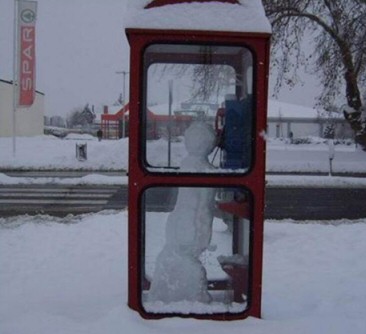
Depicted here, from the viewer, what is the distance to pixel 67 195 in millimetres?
14219

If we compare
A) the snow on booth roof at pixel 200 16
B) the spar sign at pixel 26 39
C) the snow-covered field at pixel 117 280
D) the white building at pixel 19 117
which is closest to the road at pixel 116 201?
the snow-covered field at pixel 117 280

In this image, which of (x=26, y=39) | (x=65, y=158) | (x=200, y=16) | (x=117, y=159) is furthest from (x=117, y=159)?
(x=200, y=16)

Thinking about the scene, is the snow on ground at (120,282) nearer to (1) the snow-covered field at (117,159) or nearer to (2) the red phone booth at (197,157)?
(2) the red phone booth at (197,157)

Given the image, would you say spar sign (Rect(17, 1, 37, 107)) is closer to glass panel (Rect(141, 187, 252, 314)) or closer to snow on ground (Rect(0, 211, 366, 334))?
snow on ground (Rect(0, 211, 366, 334))

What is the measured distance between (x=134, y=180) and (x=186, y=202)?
53cm

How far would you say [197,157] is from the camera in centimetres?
409

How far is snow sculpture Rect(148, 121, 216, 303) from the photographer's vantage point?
413cm

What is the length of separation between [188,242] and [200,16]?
1628mm

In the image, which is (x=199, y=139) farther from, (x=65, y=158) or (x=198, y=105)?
(x=65, y=158)

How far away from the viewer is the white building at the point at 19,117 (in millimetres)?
40500

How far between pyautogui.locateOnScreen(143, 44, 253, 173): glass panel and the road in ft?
23.2

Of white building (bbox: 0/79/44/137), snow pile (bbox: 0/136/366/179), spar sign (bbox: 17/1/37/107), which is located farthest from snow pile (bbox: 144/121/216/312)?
white building (bbox: 0/79/44/137)


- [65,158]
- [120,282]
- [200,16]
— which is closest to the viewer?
[200,16]

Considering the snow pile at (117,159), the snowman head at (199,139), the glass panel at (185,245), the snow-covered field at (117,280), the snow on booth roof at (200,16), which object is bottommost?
the snow pile at (117,159)
